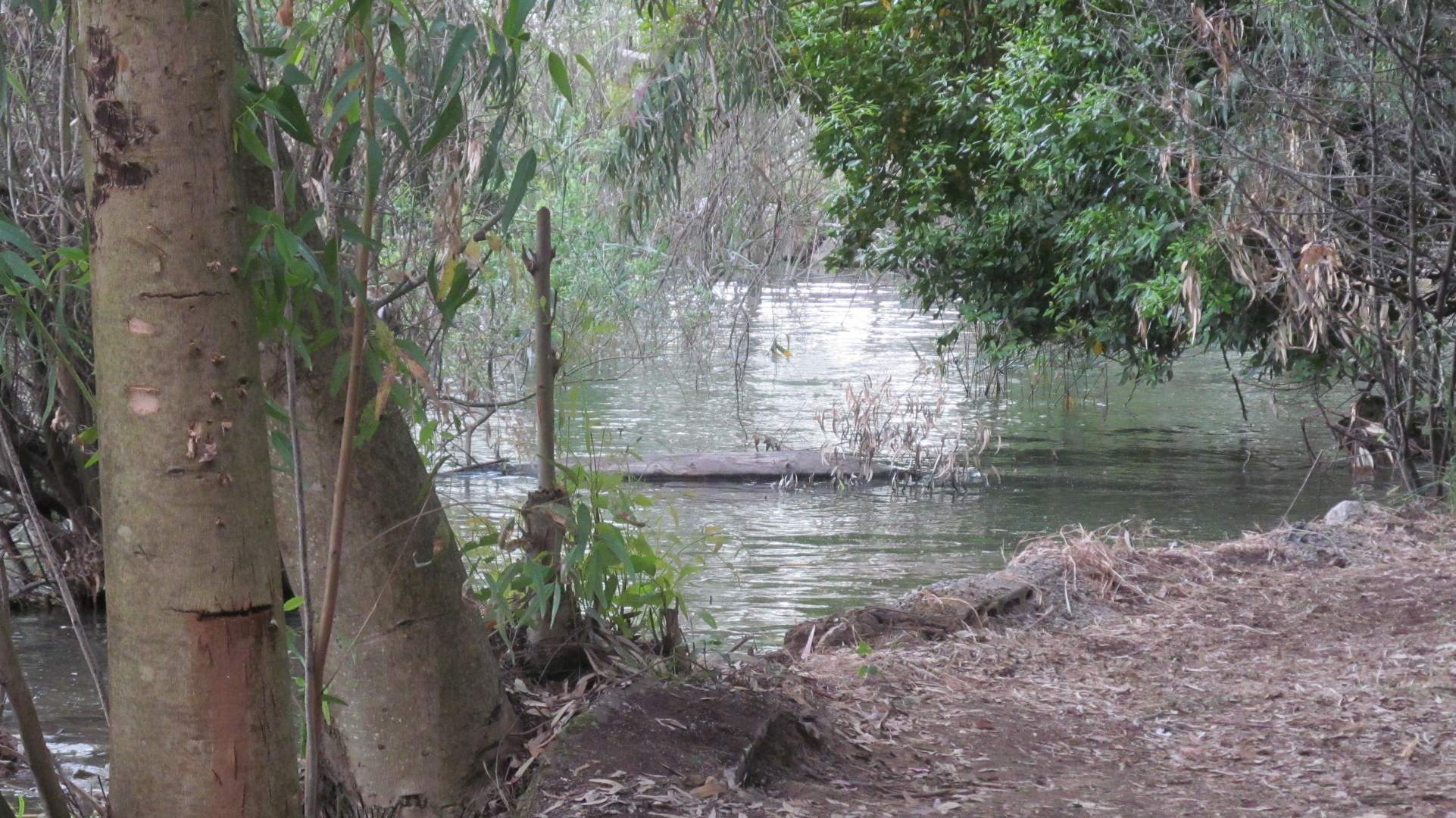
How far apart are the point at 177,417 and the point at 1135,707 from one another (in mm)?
3077

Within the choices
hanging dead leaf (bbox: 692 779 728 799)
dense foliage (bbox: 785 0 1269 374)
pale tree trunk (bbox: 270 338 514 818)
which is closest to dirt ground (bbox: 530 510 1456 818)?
hanging dead leaf (bbox: 692 779 728 799)

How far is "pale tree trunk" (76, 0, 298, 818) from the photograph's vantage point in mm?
1493

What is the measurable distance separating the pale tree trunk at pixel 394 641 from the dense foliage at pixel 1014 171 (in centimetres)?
645

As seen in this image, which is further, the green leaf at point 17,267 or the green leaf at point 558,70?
the green leaf at point 558,70

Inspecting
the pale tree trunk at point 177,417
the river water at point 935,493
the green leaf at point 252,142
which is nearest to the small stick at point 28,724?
the pale tree trunk at point 177,417

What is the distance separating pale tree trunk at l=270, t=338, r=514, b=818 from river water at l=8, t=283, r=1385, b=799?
365 mm

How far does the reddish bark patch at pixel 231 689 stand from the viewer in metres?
1.53

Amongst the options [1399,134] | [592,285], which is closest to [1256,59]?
[1399,134]

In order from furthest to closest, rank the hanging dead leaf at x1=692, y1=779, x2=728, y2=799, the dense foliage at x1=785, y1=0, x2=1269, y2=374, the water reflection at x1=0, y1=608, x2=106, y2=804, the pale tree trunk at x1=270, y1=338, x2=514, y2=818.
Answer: the dense foliage at x1=785, y1=0, x2=1269, y2=374
the water reflection at x1=0, y1=608, x2=106, y2=804
the hanging dead leaf at x1=692, y1=779, x2=728, y2=799
the pale tree trunk at x1=270, y1=338, x2=514, y2=818

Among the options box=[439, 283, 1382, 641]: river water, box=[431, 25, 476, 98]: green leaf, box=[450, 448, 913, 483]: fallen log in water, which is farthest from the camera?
box=[450, 448, 913, 483]: fallen log in water

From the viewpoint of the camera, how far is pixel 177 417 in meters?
1.50

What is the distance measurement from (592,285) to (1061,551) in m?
6.27

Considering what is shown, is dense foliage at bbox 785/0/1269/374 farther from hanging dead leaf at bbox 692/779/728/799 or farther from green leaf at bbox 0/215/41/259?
green leaf at bbox 0/215/41/259

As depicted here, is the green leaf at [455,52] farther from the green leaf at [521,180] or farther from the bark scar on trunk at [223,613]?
the bark scar on trunk at [223,613]
